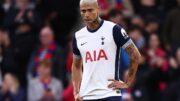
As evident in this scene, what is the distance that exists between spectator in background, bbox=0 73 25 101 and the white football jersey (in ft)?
17.5

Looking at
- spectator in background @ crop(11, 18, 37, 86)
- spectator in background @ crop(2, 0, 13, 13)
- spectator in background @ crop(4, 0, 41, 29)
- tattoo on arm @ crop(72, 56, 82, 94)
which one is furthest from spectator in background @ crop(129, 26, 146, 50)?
tattoo on arm @ crop(72, 56, 82, 94)

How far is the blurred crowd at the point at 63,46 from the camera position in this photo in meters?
15.8

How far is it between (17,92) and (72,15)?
132 inches

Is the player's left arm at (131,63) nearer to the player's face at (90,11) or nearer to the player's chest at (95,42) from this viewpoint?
the player's chest at (95,42)

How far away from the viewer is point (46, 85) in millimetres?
15781

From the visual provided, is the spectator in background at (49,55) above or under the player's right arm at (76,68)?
under

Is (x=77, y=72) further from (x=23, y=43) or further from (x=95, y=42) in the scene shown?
(x=23, y=43)

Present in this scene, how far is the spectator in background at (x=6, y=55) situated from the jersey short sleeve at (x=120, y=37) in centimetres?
630

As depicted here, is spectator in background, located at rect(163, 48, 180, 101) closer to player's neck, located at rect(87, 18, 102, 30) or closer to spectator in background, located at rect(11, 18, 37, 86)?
spectator in background, located at rect(11, 18, 37, 86)

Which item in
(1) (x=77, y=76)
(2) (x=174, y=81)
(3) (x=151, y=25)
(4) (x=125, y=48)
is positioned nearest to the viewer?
(4) (x=125, y=48)

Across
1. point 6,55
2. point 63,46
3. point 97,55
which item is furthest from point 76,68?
point 63,46

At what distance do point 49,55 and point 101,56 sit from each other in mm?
5972

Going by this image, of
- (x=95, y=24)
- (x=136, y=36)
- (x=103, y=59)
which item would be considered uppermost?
(x=95, y=24)

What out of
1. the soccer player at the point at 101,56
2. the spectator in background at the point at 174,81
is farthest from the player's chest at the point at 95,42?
the spectator in background at the point at 174,81
